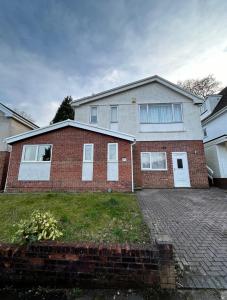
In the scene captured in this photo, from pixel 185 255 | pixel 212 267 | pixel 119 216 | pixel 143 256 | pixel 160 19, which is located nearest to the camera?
pixel 143 256

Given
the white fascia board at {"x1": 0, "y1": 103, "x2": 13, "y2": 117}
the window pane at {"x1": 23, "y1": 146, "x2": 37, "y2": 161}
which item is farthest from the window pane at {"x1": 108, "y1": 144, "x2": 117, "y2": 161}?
the white fascia board at {"x1": 0, "y1": 103, "x2": 13, "y2": 117}

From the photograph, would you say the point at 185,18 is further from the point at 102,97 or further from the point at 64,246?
the point at 64,246

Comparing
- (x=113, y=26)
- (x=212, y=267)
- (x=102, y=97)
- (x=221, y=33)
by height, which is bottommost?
(x=212, y=267)

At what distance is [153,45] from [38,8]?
20.5 feet

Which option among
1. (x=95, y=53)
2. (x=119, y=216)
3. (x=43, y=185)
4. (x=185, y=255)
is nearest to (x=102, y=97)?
(x=95, y=53)

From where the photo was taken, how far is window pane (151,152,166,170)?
12328mm

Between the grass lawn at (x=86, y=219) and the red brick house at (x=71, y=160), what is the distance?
8.59ft

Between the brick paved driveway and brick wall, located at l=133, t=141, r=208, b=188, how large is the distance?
448 centimetres

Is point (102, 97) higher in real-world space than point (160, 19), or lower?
lower

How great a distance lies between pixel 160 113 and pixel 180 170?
16.0ft

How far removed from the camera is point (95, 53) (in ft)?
34.8

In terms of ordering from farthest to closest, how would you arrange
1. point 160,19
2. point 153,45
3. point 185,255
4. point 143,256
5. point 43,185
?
point 43,185, point 153,45, point 160,19, point 185,255, point 143,256

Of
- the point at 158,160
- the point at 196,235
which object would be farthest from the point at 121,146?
the point at 196,235

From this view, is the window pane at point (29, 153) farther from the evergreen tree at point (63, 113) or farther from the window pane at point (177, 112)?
the evergreen tree at point (63, 113)
